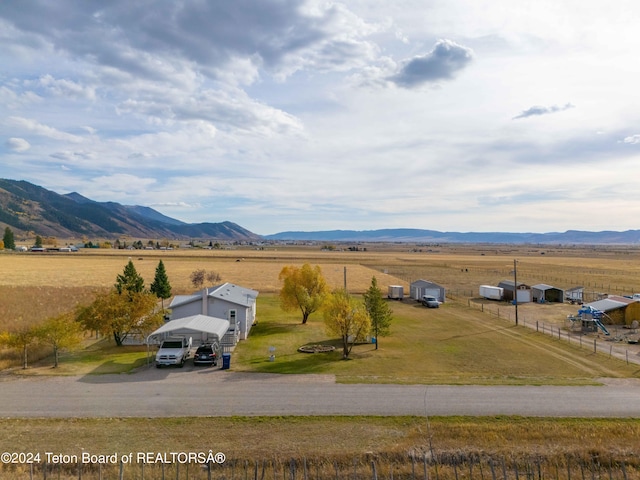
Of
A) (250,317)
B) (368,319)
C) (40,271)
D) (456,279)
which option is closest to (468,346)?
(368,319)

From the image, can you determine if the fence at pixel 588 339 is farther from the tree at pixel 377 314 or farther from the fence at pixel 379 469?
the fence at pixel 379 469

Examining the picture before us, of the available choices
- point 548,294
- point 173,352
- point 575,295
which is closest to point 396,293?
point 548,294

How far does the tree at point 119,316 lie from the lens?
1325 inches

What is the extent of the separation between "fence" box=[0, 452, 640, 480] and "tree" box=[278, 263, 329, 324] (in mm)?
28929

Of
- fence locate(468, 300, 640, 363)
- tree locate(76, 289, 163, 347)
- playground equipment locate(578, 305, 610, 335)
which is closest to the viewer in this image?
fence locate(468, 300, 640, 363)

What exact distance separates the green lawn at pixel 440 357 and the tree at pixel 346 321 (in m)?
1.41

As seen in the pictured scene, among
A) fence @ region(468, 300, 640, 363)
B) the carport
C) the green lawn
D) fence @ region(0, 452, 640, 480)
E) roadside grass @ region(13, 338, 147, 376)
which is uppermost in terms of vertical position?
the carport

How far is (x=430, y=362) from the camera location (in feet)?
98.0

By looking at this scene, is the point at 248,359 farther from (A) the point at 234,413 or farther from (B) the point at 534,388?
(B) the point at 534,388

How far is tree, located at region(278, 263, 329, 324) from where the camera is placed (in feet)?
146

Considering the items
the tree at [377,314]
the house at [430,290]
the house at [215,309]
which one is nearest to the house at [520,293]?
the house at [430,290]

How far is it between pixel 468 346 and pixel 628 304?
2386cm

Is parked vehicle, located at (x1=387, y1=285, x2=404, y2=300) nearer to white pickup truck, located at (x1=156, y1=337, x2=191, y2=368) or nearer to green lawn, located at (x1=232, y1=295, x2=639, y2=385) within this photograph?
green lawn, located at (x1=232, y1=295, x2=639, y2=385)

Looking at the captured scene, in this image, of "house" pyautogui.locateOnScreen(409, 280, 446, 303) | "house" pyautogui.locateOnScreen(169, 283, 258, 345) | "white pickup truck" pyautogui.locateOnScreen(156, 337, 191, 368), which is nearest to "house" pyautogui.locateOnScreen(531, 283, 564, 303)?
"house" pyautogui.locateOnScreen(409, 280, 446, 303)
